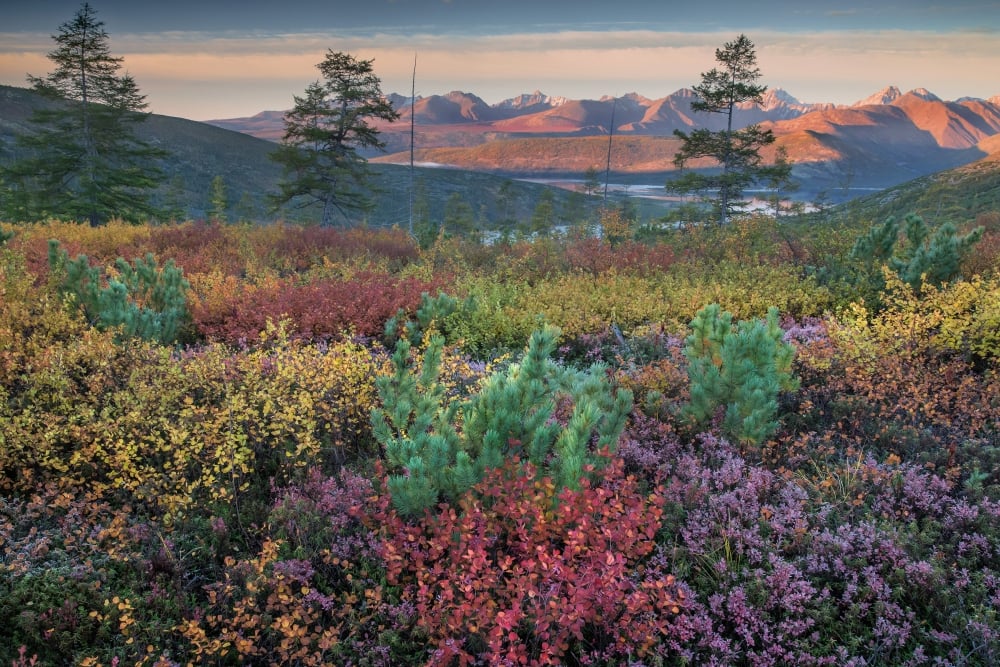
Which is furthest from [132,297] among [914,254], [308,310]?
[914,254]

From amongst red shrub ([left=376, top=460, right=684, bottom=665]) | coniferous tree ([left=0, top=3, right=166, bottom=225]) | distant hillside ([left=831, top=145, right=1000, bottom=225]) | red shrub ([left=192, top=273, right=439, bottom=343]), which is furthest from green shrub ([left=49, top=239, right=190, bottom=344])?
distant hillside ([left=831, top=145, right=1000, bottom=225])

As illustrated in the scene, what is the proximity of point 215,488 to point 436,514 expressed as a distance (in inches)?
68.9

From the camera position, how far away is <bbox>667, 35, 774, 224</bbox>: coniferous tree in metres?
27.5

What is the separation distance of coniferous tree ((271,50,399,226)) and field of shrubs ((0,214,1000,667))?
24.7 meters

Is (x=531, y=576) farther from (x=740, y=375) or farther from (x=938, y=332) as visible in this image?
(x=938, y=332)

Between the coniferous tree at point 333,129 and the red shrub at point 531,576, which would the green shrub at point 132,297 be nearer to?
the red shrub at point 531,576

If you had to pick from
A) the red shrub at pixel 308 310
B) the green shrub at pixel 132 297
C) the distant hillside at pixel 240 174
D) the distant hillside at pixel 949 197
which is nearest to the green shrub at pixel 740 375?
the red shrub at pixel 308 310

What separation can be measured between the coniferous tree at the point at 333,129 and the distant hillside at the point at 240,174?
5452 centimetres

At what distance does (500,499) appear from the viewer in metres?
3.63

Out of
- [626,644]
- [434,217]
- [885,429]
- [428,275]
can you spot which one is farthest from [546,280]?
[434,217]

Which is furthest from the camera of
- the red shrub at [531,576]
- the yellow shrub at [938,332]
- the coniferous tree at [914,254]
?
the coniferous tree at [914,254]

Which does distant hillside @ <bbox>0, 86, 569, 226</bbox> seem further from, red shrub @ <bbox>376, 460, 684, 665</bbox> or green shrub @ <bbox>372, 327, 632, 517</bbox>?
red shrub @ <bbox>376, 460, 684, 665</bbox>

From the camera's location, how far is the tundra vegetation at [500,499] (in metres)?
3.04

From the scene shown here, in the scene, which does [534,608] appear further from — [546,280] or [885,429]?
[546,280]
